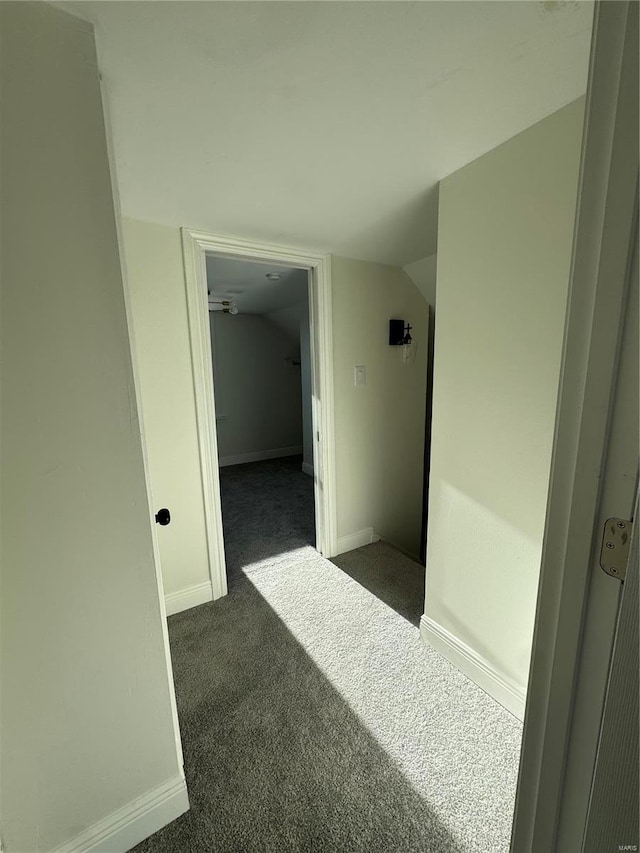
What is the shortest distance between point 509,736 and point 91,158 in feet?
7.17

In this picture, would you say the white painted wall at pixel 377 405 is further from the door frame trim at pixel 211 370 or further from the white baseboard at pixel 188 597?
the white baseboard at pixel 188 597

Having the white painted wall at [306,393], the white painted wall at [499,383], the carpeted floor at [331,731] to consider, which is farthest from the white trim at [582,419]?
the white painted wall at [306,393]

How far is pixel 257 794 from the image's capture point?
42.9 inches

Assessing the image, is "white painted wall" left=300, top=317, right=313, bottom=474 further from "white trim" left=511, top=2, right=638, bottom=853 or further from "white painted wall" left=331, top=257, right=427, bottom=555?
"white trim" left=511, top=2, right=638, bottom=853

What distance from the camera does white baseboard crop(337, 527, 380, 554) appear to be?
2525mm

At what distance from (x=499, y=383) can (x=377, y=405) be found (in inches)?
51.1

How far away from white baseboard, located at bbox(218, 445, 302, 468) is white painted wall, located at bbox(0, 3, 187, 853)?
3.98 m

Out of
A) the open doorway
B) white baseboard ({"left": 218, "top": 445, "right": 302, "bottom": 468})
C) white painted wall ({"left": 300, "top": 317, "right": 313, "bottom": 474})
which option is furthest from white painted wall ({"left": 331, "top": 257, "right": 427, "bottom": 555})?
white baseboard ({"left": 218, "top": 445, "right": 302, "bottom": 468})

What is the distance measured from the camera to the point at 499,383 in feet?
4.16

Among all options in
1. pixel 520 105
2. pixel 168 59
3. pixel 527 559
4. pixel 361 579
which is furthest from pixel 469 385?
pixel 361 579

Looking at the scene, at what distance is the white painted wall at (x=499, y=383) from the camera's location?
3.56 ft

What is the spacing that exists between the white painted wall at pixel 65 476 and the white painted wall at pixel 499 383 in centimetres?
120

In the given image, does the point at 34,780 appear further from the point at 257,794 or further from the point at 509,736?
the point at 509,736

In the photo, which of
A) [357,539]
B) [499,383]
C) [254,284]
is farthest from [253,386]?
[499,383]
